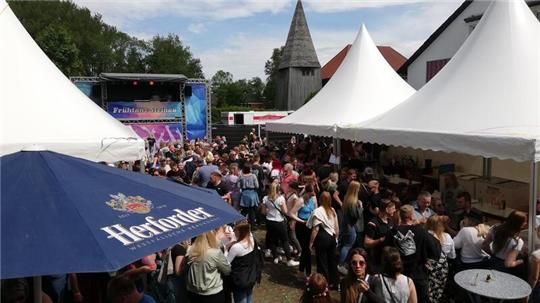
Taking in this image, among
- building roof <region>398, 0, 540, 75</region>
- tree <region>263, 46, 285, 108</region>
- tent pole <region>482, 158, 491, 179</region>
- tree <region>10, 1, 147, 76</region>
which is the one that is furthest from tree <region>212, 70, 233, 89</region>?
tent pole <region>482, 158, 491, 179</region>

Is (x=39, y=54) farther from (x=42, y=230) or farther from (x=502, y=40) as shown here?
(x=502, y=40)

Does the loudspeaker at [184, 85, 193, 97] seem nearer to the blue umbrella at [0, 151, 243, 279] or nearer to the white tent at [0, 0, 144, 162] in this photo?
the white tent at [0, 0, 144, 162]

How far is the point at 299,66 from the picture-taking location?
44844mm

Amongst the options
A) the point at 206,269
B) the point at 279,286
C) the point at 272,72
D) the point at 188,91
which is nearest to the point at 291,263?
the point at 279,286

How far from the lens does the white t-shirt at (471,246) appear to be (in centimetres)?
444

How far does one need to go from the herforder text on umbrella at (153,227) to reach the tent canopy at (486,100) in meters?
4.17

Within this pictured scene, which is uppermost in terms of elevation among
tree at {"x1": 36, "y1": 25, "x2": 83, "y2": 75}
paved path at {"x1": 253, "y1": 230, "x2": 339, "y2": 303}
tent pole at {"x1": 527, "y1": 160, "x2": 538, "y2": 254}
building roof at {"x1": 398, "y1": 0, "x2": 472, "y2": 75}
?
tree at {"x1": 36, "y1": 25, "x2": 83, "y2": 75}

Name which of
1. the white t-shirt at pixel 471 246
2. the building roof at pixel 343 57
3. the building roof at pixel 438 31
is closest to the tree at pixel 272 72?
the building roof at pixel 343 57

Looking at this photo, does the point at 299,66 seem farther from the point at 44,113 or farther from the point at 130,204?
the point at 130,204

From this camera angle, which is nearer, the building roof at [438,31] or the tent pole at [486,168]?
the tent pole at [486,168]

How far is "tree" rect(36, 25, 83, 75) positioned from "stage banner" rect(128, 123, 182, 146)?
67.5ft

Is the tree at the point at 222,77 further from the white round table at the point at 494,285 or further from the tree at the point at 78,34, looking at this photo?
the white round table at the point at 494,285

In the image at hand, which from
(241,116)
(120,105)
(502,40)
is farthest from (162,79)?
(502,40)

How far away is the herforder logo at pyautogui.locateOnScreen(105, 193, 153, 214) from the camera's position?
6.93ft
